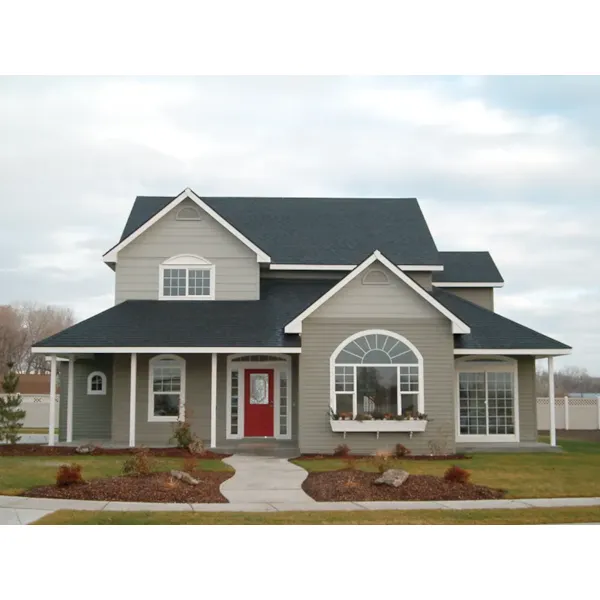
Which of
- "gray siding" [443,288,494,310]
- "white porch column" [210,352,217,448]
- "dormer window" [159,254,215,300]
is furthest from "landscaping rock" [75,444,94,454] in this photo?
"gray siding" [443,288,494,310]

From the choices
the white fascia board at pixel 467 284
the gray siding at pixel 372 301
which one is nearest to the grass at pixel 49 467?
the gray siding at pixel 372 301

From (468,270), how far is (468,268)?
0.18 m

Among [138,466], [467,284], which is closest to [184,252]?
[138,466]

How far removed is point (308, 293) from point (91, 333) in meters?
7.42

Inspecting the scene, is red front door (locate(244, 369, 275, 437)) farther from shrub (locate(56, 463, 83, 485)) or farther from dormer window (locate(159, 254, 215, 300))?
shrub (locate(56, 463, 83, 485))

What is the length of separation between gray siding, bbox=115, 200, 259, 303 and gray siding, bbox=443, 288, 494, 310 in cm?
849

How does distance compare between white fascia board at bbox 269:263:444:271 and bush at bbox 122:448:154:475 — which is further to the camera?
white fascia board at bbox 269:263:444:271

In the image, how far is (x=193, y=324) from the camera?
24.0 metres

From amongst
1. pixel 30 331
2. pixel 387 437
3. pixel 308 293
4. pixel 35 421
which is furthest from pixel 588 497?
pixel 30 331

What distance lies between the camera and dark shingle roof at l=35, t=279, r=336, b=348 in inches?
899

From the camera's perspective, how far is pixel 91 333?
2330 centimetres

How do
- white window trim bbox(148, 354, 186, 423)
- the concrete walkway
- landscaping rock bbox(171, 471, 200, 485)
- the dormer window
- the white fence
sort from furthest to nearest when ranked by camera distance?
the white fence
the dormer window
white window trim bbox(148, 354, 186, 423)
landscaping rock bbox(171, 471, 200, 485)
the concrete walkway

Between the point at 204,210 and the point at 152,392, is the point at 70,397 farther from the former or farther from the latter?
the point at 204,210

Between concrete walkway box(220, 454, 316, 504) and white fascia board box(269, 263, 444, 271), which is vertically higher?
white fascia board box(269, 263, 444, 271)
